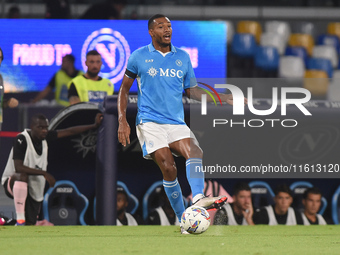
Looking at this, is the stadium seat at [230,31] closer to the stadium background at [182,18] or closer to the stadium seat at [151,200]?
the stadium background at [182,18]

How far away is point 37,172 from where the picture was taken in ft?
22.1

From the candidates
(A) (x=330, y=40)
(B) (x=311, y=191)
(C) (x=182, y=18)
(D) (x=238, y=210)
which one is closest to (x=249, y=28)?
(C) (x=182, y=18)

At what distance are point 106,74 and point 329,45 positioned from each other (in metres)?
5.73

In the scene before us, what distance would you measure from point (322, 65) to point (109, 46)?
5.02 metres

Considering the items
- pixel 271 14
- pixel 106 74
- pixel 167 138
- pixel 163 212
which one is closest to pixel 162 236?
pixel 167 138

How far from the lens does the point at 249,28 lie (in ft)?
46.5

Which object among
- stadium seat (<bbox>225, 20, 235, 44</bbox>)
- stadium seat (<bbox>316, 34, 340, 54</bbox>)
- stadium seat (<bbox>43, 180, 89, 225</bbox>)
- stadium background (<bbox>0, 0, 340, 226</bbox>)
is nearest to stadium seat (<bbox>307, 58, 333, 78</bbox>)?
stadium seat (<bbox>316, 34, 340, 54</bbox>)

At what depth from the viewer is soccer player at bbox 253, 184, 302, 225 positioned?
7031 mm

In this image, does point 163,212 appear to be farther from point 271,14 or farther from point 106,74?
point 271,14

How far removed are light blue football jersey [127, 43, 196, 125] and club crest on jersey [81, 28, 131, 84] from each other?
216 inches

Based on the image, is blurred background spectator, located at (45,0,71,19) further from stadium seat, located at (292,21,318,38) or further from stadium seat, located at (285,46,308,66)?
stadium seat, located at (292,21,318,38)

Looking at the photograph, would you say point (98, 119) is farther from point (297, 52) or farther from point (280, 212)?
point (297, 52)

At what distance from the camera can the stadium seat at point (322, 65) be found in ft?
45.7

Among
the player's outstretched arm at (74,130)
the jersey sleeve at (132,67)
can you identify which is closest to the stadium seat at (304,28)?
the player's outstretched arm at (74,130)
